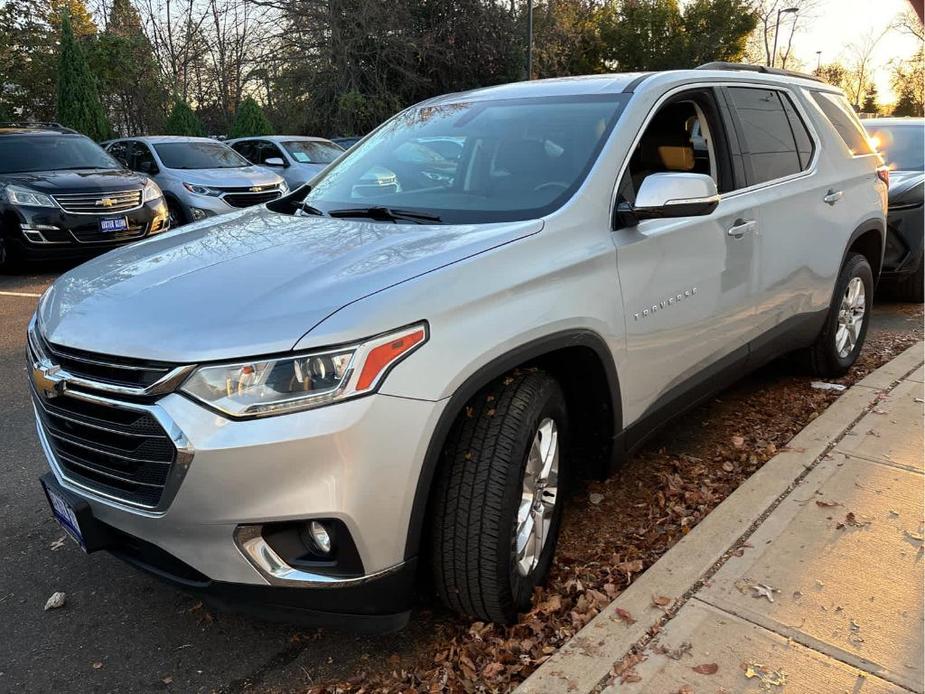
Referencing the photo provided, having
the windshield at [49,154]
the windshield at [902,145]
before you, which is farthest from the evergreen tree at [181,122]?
the windshield at [902,145]

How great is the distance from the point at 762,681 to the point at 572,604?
0.67 meters

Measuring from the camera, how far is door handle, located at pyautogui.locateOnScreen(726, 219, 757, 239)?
10.9 feet

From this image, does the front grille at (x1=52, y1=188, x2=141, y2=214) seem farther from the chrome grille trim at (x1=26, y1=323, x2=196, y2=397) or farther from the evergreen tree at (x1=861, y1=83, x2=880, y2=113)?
the evergreen tree at (x1=861, y1=83, x2=880, y2=113)

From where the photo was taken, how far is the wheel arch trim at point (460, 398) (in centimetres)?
203

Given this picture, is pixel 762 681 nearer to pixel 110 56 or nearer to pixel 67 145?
pixel 67 145

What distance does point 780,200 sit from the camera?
3713mm

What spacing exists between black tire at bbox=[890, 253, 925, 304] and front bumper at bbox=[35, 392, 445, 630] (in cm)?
638

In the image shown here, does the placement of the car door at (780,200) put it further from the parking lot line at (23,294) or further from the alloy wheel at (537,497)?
the parking lot line at (23,294)

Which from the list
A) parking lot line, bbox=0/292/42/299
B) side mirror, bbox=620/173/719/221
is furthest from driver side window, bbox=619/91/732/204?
parking lot line, bbox=0/292/42/299

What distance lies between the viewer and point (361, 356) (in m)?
1.92

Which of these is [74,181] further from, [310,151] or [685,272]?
[685,272]

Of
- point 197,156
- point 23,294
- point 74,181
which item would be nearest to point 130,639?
point 23,294

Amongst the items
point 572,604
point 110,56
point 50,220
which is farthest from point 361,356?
point 110,56

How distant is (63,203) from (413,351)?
7.67 m
